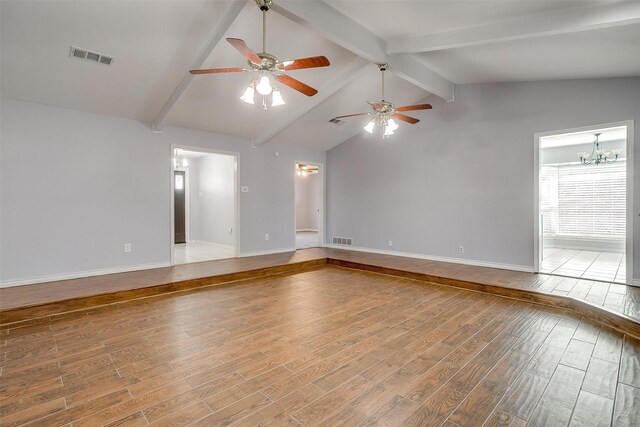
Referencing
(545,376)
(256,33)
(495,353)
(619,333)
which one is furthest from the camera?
(256,33)

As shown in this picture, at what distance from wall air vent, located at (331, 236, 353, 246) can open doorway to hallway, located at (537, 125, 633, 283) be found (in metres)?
4.03

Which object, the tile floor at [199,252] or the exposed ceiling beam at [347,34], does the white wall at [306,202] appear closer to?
the tile floor at [199,252]

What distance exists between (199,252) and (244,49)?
5746mm

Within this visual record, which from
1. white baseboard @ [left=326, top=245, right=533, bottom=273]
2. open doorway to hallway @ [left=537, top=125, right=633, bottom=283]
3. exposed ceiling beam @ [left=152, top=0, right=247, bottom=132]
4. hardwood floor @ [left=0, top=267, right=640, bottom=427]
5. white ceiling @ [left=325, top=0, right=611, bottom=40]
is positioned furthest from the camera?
open doorway to hallway @ [left=537, top=125, right=633, bottom=283]

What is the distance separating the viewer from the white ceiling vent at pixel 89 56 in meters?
3.60

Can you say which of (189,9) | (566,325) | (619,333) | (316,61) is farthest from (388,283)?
(189,9)

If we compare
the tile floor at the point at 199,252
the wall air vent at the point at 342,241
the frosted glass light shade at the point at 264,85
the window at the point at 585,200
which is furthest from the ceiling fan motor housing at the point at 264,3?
the window at the point at 585,200

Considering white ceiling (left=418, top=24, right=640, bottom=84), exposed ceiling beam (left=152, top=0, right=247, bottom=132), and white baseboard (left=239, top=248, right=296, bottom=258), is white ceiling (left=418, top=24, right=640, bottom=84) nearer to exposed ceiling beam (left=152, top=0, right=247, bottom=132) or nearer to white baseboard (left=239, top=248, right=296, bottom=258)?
exposed ceiling beam (left=152, top=0, right=247, bottom=132)

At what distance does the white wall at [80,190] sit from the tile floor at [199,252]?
2.87 feet

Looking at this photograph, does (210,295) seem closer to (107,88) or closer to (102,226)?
(102,226)

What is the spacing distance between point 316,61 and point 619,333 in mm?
3795

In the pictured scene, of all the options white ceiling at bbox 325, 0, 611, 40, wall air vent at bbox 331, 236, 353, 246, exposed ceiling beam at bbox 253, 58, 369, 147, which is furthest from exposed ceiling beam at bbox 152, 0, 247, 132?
wall air vent at bbox 331, 236, 353, 246

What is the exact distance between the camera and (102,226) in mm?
4949

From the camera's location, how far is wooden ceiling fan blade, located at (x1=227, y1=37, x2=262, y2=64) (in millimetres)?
2498
